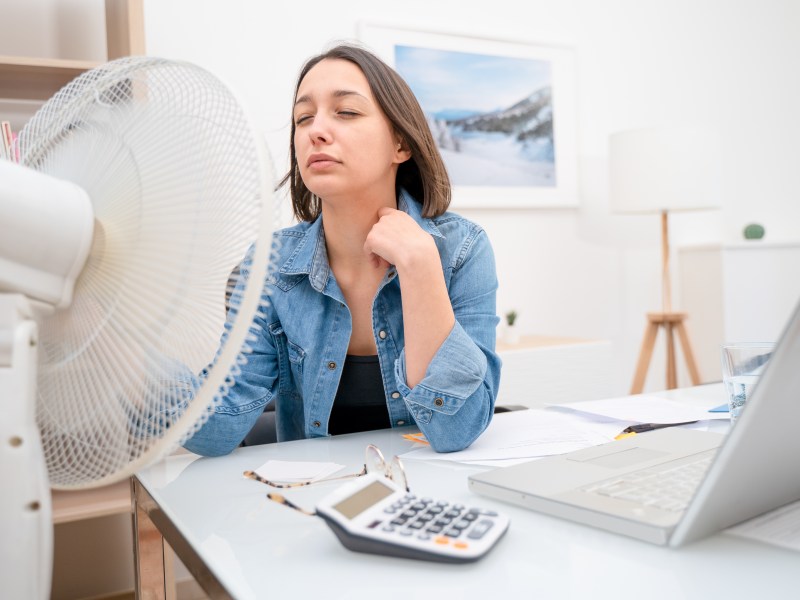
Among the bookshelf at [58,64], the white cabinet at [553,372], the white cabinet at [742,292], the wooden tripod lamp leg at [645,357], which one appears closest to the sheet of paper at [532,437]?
the white cabinet at [553,372]

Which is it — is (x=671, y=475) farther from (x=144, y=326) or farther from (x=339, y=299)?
(x=339, y=299)

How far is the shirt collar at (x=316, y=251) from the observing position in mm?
1232

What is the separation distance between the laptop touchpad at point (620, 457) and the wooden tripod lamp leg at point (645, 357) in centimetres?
241

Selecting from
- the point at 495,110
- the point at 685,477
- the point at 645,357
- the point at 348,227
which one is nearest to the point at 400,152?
the point at 348,227

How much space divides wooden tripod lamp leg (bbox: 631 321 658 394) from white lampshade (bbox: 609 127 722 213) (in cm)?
52

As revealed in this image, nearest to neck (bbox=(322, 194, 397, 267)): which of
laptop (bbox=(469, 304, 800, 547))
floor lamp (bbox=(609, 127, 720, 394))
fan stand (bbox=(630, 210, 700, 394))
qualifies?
laptop (bbox=(469, 304, 800, 547))

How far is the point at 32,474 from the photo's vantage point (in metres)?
0.52

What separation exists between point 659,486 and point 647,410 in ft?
1.72

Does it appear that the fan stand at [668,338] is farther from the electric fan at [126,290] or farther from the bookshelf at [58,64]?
the electric fan at [126,290]

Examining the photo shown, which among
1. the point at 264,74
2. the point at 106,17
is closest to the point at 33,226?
the point at 106,17

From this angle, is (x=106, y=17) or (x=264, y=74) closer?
(x=106, y=17)

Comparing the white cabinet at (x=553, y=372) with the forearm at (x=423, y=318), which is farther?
the white cabinet at (x=553, y=372)

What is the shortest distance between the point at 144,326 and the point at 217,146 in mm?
147

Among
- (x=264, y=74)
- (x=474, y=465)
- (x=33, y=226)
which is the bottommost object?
(x=474, y=465)
